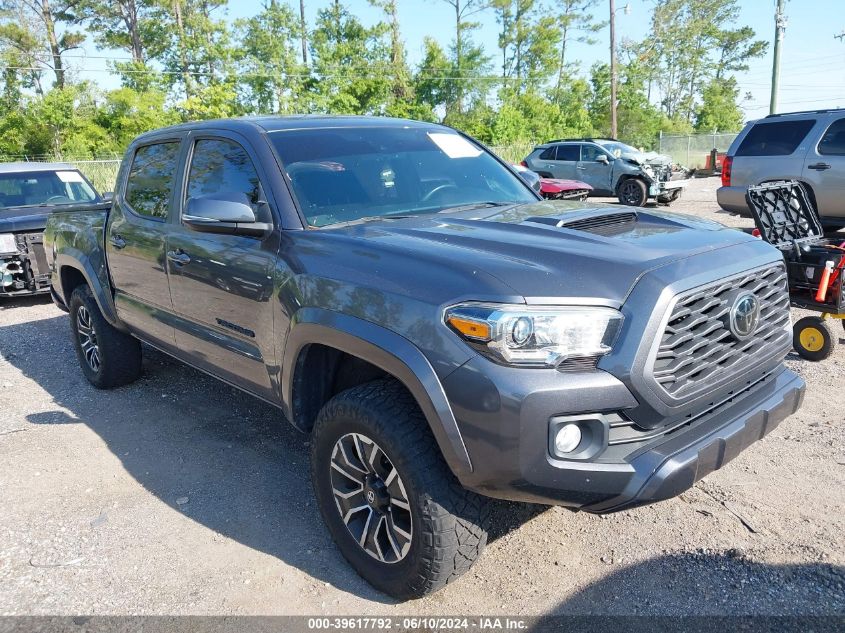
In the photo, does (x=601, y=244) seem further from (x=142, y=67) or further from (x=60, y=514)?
(x=142, y=67)

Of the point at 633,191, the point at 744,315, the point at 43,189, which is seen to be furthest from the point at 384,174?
the point at 633,191

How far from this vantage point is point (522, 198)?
154 inches

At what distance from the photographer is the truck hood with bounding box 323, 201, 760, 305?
7.56ft

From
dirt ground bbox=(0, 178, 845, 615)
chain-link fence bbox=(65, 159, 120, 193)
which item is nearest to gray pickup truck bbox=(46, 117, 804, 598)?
dirt ground bbox=(0, 178, 845, 615)

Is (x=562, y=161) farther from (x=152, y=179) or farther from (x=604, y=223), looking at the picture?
(x=604, y=223)

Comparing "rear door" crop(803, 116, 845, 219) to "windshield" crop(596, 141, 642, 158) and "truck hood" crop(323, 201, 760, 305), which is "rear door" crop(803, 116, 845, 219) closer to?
"windshield" crop(596, 141, 642, 158)

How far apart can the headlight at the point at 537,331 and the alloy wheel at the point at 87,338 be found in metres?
4.10

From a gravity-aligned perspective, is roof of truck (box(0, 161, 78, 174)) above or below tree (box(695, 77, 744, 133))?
below

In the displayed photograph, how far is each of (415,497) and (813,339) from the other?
4230 mm

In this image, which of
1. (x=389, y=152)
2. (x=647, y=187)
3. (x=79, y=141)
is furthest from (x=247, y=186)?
(x=79, y=141)

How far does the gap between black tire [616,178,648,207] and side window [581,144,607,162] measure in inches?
39.9

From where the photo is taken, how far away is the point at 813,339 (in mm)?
5223

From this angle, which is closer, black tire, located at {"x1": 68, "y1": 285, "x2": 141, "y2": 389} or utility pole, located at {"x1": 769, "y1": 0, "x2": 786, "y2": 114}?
black tire, located at {"x1": 68, "y1": 285, "x2": 141, "y2": 389}

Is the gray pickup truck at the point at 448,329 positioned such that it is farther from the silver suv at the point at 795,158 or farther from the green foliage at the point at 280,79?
the green foliage at the point at 280,79
